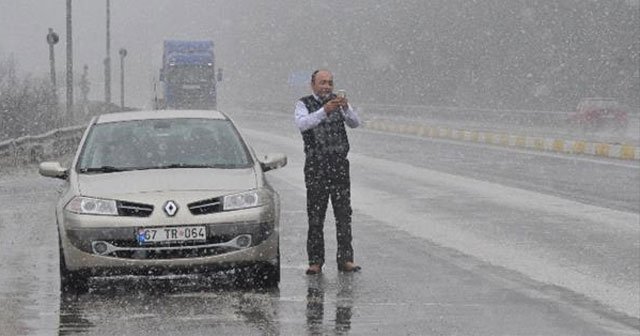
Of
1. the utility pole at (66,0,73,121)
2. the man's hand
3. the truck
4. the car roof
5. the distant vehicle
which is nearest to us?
the man's hand

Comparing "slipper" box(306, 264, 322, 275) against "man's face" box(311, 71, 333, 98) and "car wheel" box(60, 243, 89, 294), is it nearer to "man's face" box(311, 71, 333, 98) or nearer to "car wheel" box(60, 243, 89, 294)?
"man's face" box(311, 71, 333, 98)

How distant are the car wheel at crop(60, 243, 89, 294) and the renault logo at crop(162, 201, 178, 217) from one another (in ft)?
2.54

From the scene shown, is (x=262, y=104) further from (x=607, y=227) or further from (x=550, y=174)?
(x=607, y=227)

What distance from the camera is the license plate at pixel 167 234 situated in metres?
8.19

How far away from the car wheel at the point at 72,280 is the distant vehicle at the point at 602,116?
39.7 m

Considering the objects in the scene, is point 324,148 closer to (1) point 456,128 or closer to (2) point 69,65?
(2) point 69,65

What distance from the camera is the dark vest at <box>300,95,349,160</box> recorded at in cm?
→ 917

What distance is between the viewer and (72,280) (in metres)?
8.42

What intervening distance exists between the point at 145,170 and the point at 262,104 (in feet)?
234

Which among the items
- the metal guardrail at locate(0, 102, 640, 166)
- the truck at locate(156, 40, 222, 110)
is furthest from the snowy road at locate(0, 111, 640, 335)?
the truck at locate(156, 40, 222, 110)

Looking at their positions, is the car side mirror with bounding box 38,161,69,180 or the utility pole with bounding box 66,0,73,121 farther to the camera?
the utility pole with bounding box 66,0,73,121

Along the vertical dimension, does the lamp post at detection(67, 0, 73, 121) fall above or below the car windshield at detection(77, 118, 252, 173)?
below

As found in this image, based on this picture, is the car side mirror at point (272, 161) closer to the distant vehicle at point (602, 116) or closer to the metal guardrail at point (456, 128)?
the metal guardrail at point (456, 128)

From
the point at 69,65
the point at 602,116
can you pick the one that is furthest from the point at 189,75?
the point at 69,65
